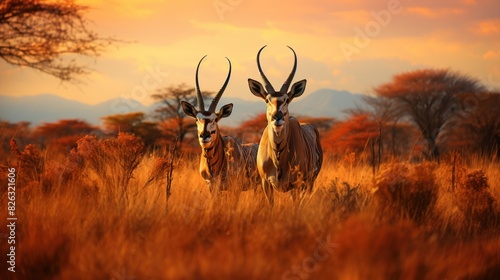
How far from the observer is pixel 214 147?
7055mm

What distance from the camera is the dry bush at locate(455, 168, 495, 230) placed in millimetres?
6000

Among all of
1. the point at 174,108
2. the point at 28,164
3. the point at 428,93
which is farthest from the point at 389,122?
the point at 28,164

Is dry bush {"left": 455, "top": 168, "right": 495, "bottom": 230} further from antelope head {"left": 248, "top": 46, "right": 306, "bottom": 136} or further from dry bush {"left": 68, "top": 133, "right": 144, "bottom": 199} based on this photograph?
dry bush {"left": 68, "top": 133, "right": 144, "bottom": 199}

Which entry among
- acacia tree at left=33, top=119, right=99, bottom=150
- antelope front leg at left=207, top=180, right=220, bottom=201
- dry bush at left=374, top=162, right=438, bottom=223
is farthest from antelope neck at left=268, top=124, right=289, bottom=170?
acacia tree at left=33, top=119, right=99, bottom=150

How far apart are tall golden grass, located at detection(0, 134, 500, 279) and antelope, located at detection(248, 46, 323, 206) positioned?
0.67 ft

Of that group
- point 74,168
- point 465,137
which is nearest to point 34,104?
point 465,137

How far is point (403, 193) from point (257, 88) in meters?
2.02

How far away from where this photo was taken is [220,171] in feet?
23.6

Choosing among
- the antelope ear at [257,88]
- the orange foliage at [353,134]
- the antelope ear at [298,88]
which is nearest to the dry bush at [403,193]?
the antelope ear at [298,88]

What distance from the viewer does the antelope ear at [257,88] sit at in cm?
646

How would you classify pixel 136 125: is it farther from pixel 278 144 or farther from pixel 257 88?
pixel 278 144

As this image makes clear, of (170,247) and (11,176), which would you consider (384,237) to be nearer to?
(170,247)

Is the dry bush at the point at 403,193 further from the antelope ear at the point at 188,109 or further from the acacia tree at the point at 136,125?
the acacia tree at the point at 136,125

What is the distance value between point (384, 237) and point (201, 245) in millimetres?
1437
